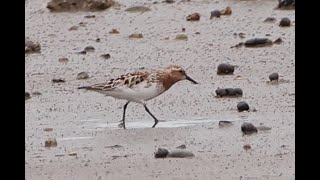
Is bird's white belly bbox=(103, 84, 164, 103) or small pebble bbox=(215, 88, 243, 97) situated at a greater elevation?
bird's white belly bbox=(103, 84, 164, 103)

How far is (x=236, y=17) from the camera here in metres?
13.3

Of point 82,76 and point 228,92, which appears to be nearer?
point 228,92

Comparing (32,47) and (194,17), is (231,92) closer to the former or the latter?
(32,47)

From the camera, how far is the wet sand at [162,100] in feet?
22.4

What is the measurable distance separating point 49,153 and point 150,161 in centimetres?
73

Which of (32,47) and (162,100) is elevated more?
(162,100)

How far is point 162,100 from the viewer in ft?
30.4

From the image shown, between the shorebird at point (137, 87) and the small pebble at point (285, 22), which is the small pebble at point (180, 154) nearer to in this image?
the shorebird at point (137, 87)

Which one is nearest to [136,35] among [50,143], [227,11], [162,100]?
[227,11]

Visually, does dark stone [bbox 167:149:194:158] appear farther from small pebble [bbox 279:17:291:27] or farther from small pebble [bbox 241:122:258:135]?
small pebble [bbox 279:17:291:27]

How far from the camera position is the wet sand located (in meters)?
6.84

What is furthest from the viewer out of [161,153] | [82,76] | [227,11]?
[227,11]

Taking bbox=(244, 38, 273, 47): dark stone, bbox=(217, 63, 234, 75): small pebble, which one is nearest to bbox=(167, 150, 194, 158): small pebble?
bbox=(217, 63, 234, 75): small pebble

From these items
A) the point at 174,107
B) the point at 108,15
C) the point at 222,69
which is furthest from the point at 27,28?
the point at 174,107
